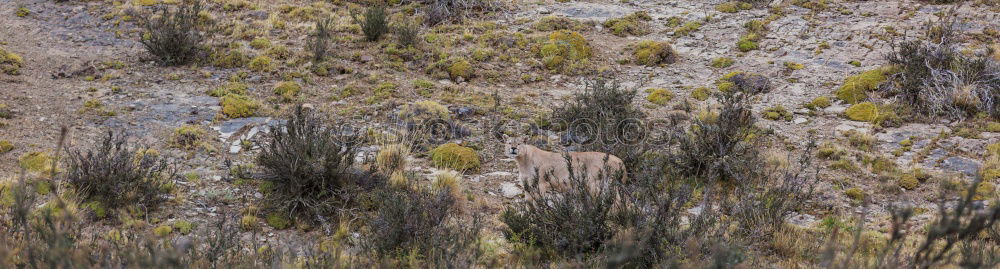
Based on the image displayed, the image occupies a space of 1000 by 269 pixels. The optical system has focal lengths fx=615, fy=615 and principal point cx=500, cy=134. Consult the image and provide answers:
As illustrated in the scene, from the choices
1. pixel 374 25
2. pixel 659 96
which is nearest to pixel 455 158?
pixel 659 96

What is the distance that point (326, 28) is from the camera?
12.1m

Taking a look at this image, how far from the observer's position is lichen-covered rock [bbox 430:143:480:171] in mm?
7336

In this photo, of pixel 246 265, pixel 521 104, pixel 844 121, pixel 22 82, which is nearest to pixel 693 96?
pixel 844 121

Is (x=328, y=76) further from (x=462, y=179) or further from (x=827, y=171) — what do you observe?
(x=827, y=171)

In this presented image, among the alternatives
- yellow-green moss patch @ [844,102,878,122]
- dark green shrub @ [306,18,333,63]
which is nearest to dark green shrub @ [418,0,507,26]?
dark green shrub @ [306,18,333,63]

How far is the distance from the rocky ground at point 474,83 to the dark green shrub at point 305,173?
327 mm

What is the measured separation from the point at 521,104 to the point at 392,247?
4.97m

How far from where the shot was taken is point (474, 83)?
34.2 ft

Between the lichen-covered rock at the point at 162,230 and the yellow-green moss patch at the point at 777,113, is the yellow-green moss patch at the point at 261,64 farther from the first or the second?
the yellow-green moss patch at the point at 777,113

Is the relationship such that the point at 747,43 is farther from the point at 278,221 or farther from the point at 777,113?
the point at 278,221

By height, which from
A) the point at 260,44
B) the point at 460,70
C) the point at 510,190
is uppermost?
the point at 260,44

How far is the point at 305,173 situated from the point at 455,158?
1993 mm

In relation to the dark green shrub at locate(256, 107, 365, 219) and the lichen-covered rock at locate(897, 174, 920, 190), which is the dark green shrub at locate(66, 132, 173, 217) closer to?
the dark green shrub at locate(256, 107, 365, 219)

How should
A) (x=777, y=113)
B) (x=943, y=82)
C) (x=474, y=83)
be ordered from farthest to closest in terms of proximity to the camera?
(x=474, y=83) → (x=777, y=113) → (x=943, y=82)
